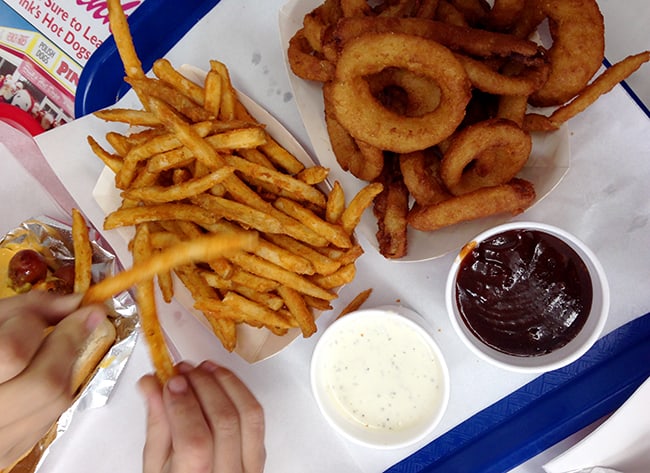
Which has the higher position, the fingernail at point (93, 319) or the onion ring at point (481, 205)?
the fingernail at point (93, 319)

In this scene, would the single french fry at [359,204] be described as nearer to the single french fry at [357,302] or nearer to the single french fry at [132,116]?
the single french fry at [357,302]

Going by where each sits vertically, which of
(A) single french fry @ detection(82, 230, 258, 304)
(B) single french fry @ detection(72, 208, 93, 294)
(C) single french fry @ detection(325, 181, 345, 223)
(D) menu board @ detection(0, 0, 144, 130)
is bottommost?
(C) single french fry @ detection(325, 181, 345, 223)

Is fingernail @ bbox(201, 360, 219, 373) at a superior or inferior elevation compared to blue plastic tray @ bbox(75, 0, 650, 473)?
superior

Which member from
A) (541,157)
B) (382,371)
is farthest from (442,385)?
(541,157)

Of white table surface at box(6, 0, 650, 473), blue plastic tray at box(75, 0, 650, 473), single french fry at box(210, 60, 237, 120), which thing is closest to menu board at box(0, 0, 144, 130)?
white table surface at box(6, 0, 650, 473)

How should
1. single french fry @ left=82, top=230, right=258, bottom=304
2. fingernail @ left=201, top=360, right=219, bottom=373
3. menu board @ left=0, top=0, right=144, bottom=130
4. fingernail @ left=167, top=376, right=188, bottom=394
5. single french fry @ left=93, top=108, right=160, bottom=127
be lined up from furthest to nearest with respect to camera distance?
1. menu board @ left=0, top=0, right=144, bottom=130
2. single french fry @ left=93, top=108, right=160, bottom=127
3. fingernail @ left=201, top=360, right=219, bottom=373
4. fingernail @ left=167, top=376, right=188, bottom=394
5. single french fry @ left=82, top=230, right=258, bottom=304

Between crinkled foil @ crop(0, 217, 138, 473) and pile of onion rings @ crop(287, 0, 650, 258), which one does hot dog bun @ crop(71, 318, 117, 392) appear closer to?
crinkled foil @ crop(0, 217, 138, 473)

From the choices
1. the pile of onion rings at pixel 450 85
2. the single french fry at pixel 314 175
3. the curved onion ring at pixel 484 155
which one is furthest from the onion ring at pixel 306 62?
the curved onion ring at pixel 484 155

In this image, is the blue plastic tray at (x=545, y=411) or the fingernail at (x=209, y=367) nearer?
the fingernail at (x=209, y=367)
